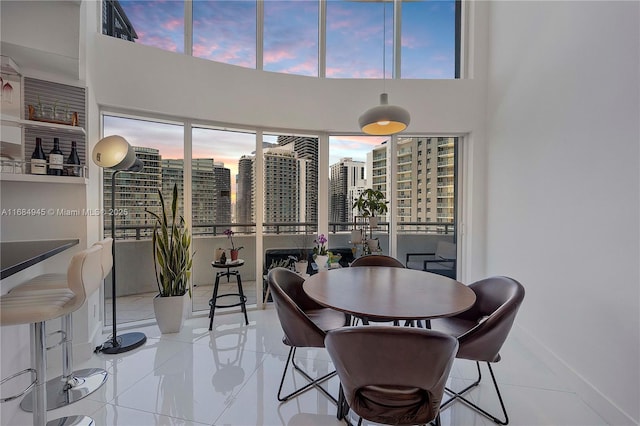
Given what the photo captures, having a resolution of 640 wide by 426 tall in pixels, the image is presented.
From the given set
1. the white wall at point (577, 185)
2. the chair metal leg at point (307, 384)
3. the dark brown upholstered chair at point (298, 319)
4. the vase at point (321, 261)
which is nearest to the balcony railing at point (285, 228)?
the vase at point (321, 261)

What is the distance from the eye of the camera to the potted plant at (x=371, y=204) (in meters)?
3.91

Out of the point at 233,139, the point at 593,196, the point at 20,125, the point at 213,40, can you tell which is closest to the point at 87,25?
the point at 20,125

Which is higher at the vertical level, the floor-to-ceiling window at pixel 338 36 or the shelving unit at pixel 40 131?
the floor-to-ceiling window at pixel 338 36

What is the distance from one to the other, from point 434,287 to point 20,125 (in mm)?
3371

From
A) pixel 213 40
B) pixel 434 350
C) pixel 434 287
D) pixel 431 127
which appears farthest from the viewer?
pixel 431 127

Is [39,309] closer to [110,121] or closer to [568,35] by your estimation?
[110,121]

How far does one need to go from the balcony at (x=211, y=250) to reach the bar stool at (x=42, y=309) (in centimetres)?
151

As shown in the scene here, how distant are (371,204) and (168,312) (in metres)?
2.73

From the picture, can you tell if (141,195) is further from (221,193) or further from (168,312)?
(168,312)

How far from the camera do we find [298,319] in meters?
A: 1.84

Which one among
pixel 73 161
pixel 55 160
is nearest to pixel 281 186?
pixel 73 161

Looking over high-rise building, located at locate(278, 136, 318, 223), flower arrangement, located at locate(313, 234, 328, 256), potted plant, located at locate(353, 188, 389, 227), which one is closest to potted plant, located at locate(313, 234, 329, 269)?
flower arrangement, located at locate(313, 234, 328, 256)

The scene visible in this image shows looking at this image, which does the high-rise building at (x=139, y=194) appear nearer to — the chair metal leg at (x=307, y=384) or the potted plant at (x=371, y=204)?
the chair metal leg at (x=307, y=384)

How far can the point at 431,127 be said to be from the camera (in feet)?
12.7
